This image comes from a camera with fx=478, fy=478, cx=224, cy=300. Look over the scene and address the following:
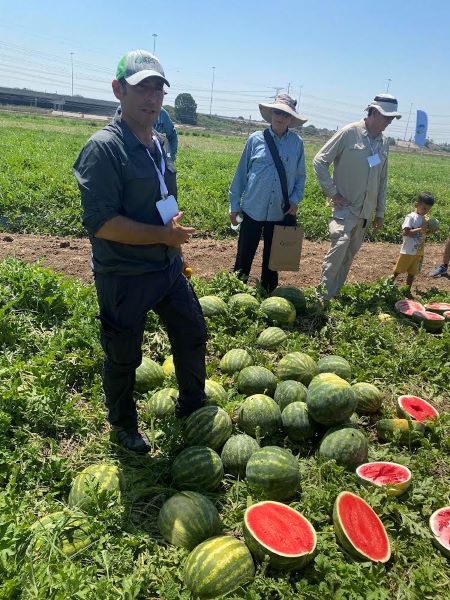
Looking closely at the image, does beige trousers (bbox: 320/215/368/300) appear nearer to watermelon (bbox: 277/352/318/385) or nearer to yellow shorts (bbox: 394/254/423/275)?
yellow shorts (bbox: 394/254/423/275)

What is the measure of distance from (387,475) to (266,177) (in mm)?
3595

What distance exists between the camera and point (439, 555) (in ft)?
9.44

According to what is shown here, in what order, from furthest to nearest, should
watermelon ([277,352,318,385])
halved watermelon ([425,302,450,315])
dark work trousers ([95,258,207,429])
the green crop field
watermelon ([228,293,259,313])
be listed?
the green crop field < halved watermelon ([425,302,450,315]) < watermelon ([228,293,259,313]) < watermelon ([277,352,318,385]) < dark work trousers ([95,258,207,429])

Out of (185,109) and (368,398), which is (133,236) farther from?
(185,109)

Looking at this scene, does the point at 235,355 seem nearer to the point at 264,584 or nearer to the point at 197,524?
the point at 197,524

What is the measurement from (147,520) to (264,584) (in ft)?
2.86

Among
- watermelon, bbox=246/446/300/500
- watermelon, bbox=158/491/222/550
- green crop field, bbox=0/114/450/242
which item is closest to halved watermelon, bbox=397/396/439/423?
watermelon, bbox=246/446/300/500

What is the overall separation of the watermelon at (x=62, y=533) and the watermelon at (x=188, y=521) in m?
0.44

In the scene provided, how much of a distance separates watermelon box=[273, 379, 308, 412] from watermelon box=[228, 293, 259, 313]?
1632 millimetres

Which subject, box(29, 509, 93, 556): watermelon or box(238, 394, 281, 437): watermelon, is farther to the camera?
box(238, 394, 281, 437): watermelon

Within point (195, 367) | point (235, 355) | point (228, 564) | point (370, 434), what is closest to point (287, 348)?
point (235, 355)

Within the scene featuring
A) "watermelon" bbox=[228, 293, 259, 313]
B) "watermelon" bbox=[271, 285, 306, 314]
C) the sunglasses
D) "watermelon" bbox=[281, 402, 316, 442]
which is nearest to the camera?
"watermelon" bbox=[281, 402, 316, 442]

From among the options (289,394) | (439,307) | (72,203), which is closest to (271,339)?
(289,394)

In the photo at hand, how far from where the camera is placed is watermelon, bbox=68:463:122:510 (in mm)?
2803
